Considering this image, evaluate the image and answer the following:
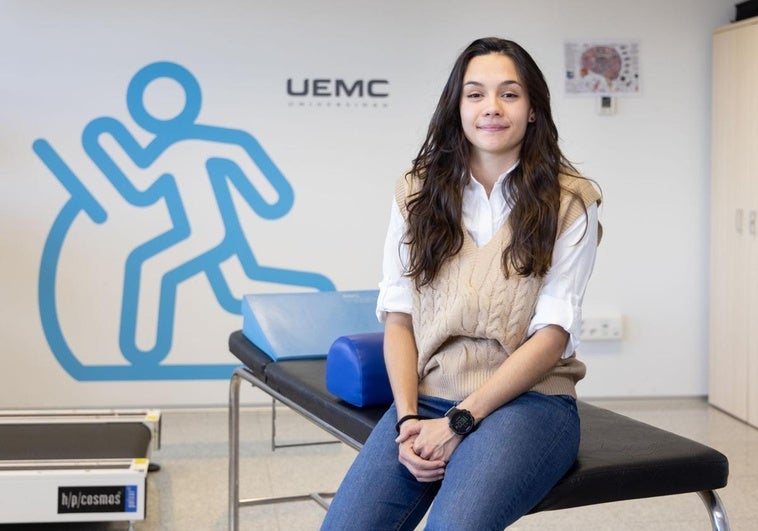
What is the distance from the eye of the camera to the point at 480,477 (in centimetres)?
175

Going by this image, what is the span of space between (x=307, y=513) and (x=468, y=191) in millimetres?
1713

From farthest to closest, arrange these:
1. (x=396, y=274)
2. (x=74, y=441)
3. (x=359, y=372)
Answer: (x=74, y=441) < (x=359, y=372) < (x=396, y=274)

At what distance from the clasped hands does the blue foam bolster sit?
35 cm

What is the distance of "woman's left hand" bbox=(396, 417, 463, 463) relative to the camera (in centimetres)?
186

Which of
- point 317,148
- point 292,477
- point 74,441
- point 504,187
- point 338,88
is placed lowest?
point 292,477

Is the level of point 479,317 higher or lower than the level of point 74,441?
higher

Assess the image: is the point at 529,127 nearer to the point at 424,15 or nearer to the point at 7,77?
the point at 424,15

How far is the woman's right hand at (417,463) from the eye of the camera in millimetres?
1835

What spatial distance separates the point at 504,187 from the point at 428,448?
0.51m

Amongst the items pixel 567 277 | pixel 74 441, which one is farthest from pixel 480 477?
pixel 74 441

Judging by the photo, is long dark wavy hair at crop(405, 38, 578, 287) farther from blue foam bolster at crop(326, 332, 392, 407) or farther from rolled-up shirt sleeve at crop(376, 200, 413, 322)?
blue foam bolster at crop(326, 332, 392, 407)

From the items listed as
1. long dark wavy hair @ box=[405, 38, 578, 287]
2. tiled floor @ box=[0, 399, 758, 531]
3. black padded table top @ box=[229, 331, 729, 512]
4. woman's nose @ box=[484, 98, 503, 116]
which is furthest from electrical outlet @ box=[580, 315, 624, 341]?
woman's nose @ box=[484, 98, 503, 116]

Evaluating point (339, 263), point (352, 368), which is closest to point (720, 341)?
point (339, 263)

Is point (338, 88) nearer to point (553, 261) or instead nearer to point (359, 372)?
point (359, 372)
